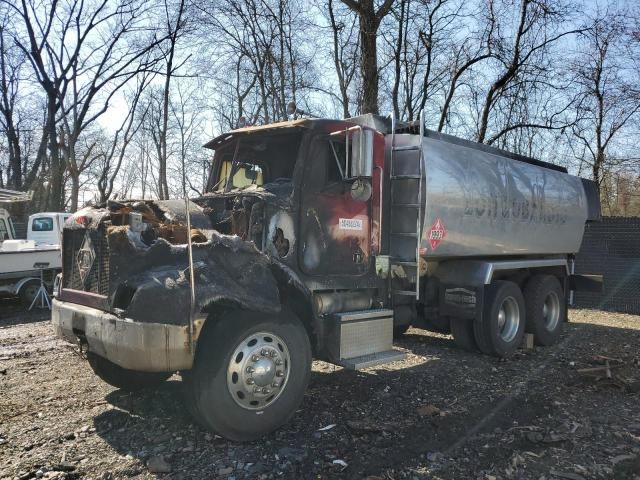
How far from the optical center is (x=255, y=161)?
5.84 metres

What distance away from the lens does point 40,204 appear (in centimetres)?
3312

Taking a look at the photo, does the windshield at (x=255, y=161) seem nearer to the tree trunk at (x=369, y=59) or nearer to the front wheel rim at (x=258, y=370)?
the front wheel rim at (x=258, y=370)

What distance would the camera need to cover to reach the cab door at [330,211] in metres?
5.09

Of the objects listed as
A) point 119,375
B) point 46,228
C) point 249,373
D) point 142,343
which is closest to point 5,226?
point 46,228

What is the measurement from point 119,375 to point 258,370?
181 centimetres

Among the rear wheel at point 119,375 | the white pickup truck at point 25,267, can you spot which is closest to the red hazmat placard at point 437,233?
the rear wheel at point 119,375

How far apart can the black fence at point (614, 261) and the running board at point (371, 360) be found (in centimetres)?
917

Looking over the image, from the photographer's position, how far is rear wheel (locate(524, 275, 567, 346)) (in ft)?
27.6

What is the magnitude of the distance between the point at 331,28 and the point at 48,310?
45.2 feet

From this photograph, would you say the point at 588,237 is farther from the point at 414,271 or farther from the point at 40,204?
the point at 40,204

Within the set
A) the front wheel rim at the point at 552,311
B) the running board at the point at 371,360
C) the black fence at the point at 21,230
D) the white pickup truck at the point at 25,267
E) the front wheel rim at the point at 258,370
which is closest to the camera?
the front wheel rim at the point at 258,370

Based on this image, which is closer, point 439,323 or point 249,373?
point 249,373

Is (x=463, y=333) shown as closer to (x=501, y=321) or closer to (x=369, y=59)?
(x=501, y=321)

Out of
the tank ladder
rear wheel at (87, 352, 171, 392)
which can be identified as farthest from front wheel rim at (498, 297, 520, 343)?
rear wheel at (87, 352, 171, 392)
